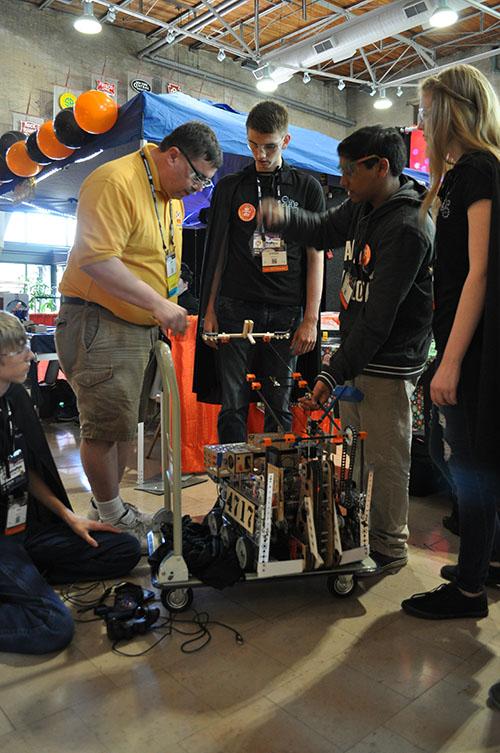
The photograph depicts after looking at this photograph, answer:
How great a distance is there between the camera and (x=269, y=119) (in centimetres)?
226

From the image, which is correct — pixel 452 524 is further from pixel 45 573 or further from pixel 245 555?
pixel 45 573

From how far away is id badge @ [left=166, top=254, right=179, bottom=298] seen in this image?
225 cm

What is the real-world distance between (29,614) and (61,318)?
102 centimetres

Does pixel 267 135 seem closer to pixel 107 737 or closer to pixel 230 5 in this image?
pixel 107 737

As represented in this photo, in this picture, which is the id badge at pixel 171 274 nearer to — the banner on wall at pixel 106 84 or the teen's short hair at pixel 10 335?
the teen's short hair at pixel 10 335

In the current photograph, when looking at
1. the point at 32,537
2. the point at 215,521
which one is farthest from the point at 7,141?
the point at 215,521

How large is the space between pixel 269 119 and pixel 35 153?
11.8 feet

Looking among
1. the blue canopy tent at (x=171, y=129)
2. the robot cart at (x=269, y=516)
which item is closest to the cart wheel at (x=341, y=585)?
the robot cart at (x=269, y=516)

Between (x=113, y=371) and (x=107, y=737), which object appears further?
(x=113, y=371)

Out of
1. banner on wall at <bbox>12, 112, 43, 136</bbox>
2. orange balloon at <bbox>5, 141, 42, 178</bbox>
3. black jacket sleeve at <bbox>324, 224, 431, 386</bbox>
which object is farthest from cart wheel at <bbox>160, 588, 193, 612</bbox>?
banner on wall at <bbox>12, 112, 43, 136</bbox>

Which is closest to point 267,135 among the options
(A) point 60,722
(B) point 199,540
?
(B) point 199,540

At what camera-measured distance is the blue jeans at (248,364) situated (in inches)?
92.9

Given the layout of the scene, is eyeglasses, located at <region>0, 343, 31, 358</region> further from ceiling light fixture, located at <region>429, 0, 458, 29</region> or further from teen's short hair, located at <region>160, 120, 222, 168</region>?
ceiling light fixture, located at <region>429, 0, 458, 29</region>

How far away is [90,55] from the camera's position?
32.9 feet
